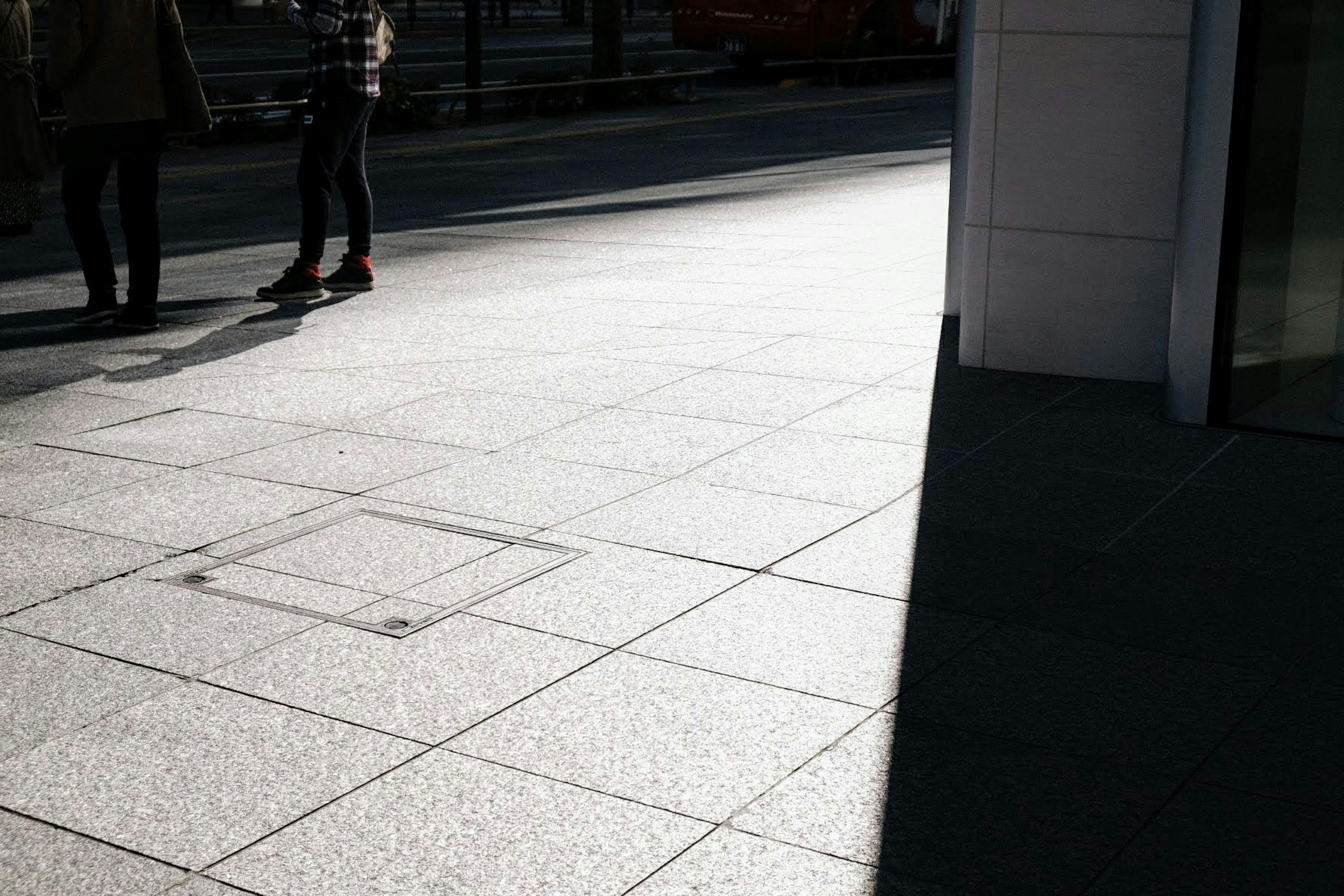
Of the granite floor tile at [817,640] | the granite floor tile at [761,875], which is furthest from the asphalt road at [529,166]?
the granite floor tile at [761,875]

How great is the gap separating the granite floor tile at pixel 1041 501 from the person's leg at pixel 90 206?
4601 mm

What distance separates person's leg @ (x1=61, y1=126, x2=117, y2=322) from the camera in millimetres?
7867

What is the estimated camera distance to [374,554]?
15.9ft

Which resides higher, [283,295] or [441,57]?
[441,57]

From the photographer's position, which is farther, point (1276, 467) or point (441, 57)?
point (441, 57)

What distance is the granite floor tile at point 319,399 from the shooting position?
652 centimetres

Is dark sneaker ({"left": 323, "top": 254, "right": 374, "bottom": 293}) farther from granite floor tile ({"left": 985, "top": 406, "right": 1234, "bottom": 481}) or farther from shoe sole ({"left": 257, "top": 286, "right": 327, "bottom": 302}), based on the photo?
granite floor tile ({"left": 985, "top": 406, "right": 1234, "bottom": 481})

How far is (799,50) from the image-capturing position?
30.6 m

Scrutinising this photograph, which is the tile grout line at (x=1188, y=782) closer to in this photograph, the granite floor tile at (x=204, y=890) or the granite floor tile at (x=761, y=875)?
the granite floor tile at (x=761, y=875)

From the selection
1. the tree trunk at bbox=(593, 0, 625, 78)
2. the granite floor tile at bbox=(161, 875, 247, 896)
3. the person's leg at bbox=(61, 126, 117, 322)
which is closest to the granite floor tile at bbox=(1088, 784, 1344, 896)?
the granite floor tile at bbox=(161, 875, 247, 896)

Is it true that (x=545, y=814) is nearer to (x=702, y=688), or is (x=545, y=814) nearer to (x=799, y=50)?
(x=702, y=688)

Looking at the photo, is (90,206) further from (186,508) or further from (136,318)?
(186,508)

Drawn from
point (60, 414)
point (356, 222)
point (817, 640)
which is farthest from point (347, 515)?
point (356, 222)

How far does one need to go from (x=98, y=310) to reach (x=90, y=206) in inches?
20.4
